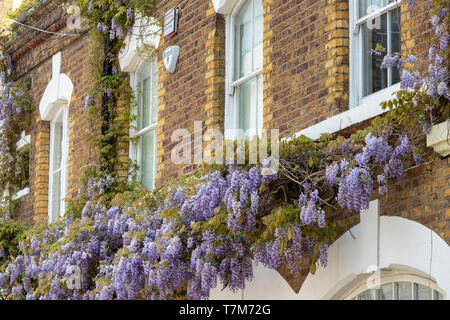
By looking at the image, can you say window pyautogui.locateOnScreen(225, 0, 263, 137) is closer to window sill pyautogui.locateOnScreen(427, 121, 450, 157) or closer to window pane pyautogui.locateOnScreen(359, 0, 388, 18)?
window pane pyautogui.locateOnScreen(359, 0, 388, 18)

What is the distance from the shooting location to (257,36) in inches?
431

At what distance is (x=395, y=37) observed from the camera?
29.5 ft

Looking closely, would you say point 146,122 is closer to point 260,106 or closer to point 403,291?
point 260,106

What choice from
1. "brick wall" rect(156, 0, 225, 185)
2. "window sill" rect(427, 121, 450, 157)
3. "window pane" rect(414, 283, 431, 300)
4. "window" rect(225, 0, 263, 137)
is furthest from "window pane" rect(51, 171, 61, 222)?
"window sill" rect(427, 121, 450, 157)

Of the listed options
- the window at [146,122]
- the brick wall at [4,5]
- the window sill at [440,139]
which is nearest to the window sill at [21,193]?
the window at [146,122]

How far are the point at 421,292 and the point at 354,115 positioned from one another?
5.48 ft

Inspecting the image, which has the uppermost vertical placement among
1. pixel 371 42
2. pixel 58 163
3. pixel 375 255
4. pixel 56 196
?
pixel 58 163

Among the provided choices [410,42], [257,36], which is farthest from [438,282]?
[257,36]

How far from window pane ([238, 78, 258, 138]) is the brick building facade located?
0.11 metres

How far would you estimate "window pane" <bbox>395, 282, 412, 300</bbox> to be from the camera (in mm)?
8453

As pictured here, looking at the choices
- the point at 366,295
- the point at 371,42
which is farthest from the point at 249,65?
the point at 366,295

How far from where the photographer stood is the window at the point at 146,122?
12.9 meters

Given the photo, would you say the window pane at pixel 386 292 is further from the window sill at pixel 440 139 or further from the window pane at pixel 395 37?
the window pane at pixel 395 37

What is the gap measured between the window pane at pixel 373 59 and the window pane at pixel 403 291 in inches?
71.4
